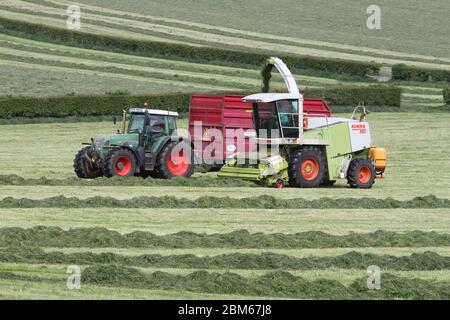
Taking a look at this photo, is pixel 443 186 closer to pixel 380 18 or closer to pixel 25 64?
pixel 25 64

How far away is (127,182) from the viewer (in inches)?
1104

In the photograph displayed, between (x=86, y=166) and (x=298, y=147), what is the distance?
228 inches

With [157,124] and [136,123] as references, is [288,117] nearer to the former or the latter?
[157,124]

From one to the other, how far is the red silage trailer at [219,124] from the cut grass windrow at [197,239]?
34.6 ft

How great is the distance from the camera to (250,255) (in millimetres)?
18406

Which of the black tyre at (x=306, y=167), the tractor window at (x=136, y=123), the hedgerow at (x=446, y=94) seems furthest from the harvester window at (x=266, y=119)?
the hedgerow at (x=446, y=94)

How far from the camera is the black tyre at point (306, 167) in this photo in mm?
29062

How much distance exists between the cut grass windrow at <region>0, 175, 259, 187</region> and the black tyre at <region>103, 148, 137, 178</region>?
0.51 m

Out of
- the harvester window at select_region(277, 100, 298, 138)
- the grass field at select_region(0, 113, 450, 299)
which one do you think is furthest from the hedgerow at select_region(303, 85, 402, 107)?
the harvester window at select_region(277, 100, 298, 138)

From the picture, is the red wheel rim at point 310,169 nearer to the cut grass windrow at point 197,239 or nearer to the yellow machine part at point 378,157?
the yellow machine part at point 378,157

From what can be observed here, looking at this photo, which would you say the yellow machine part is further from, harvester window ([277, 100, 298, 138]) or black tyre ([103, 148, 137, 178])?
black tyre ([103, 148, 137, 178])

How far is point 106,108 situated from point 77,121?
4.60 ft

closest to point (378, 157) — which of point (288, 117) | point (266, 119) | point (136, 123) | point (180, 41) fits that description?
point (288, 117)

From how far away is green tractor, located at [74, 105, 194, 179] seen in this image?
95.2 feet
